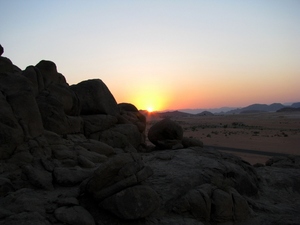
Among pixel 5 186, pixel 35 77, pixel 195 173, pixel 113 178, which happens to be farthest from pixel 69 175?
pixel 35 77

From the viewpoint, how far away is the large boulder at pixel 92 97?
19266 mm

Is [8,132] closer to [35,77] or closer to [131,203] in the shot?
[35,77]

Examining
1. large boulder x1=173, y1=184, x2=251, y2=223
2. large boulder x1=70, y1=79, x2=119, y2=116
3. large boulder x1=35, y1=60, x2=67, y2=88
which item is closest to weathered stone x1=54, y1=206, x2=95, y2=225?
large boulder x1=173, y1=184, x2=251, y2=223

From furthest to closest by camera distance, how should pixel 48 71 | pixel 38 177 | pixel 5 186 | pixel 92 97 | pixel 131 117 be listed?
1. pixel 131 117
2. pixel 92 97
3. pixel 48 71
4. pixel 38 177
5. pixel 5 186

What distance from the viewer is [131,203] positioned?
882 centimetres

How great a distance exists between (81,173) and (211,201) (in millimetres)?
5103

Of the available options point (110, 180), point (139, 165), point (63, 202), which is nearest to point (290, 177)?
point (139, 165)

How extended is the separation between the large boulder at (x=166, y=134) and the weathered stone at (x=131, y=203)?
10.2 m

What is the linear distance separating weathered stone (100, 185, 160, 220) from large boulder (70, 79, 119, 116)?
1103 cm

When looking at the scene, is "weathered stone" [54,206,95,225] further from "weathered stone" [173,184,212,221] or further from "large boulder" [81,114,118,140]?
"large boulder" [81,114,118,140]

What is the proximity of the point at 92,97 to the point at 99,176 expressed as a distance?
11.1 metres

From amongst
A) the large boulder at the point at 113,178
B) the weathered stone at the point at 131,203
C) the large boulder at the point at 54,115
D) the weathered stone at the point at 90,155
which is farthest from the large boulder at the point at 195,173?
the large boulder at the point at 54,115

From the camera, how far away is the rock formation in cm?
888

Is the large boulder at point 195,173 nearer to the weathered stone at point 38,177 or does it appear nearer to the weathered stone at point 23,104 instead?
the weathered stone at point 38,177
